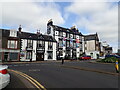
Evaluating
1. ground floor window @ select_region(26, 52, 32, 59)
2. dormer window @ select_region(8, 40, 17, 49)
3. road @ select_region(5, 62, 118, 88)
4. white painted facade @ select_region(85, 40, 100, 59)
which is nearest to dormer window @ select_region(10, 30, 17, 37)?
dormer window @ select_region(8, 40, 17, 49)

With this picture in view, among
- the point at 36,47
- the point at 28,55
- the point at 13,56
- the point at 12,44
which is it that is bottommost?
the point at 13,56

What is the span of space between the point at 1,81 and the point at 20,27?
1348 inches

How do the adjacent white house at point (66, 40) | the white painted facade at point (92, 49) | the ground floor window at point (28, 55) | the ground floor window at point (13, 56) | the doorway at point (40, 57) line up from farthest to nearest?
1. the white painted facade at point (92, 49)
2. the adjacent white house at point (66, 40)
3. the doorway at point (40, 57)
4. the ground floor window at point (28, 55)
5. the ground floor window at point (13, 56)

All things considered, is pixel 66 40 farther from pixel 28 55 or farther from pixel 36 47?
pixel 28 55

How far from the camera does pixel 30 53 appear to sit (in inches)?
1444

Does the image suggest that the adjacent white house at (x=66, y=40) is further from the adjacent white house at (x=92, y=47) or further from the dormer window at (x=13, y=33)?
the dormer window at (x=13, y=33)

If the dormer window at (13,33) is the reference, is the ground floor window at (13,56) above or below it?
below

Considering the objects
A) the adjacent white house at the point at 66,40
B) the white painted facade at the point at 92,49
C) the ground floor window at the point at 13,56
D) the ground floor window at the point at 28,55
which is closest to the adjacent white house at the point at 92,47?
the white painted facade at the point at 92,49

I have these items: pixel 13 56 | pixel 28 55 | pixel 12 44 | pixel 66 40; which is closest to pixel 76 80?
pixel 13 56

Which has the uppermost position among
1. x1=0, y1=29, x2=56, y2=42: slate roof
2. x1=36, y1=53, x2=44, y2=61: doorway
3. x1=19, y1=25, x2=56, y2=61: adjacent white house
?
x1=0, y1=29, x2=56, y2=42: slate roof

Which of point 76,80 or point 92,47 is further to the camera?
point 92,47

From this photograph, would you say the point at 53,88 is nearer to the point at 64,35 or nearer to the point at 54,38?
the point at 54,38

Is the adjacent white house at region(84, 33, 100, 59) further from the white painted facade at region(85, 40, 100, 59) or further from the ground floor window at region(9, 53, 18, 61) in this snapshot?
the ground floor window at region(9, 53, 18, 61)

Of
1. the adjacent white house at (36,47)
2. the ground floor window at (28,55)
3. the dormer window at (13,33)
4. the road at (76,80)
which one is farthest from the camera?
the ground floor window at (28,55)
